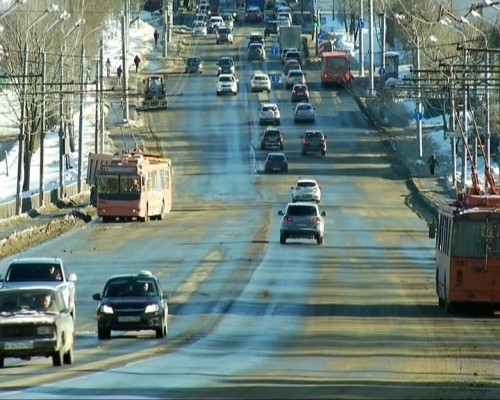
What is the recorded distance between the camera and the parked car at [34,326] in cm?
2992

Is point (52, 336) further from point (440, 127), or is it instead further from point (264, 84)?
point (264, 84)

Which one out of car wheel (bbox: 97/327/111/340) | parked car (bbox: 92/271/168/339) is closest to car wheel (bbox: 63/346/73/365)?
parked car (bbox: 92/271/168/339)

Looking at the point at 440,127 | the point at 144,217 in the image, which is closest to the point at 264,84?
the point at 440,127

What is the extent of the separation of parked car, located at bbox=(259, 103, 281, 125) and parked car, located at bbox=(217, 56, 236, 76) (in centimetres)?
1872

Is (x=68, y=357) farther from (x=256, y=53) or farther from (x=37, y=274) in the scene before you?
(x=256, y=53)

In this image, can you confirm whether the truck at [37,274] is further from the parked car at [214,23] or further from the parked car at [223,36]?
the parked car at [214,23]

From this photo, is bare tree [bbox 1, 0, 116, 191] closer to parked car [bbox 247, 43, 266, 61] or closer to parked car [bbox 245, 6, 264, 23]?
parked car [bbox 247, 43, 266, 61]

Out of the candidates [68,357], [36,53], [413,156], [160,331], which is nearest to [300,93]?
[413,156]

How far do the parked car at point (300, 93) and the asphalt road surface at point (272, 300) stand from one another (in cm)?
1747

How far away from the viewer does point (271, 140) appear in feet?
332

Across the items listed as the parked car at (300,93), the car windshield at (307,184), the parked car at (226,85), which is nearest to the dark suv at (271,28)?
the parked car at (226,85)

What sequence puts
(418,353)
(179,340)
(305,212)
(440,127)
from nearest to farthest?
(418,353), (179,340), (305,212), (440,127)

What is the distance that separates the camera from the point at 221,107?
393 feet

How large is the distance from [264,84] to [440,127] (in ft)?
65.3
